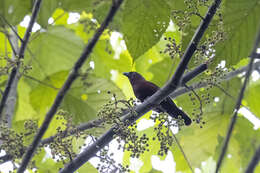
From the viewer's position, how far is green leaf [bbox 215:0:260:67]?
6.36 ft

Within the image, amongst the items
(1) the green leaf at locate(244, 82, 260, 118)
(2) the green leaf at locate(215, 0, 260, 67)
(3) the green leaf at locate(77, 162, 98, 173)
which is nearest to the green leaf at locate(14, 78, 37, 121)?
(3) the green leaf at locate(77, 162, 98, 173)

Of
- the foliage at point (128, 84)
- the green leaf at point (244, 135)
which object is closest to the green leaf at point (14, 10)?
the foliage at point (128, 84)

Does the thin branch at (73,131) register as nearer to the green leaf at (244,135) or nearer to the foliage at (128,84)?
the foliage at (128,84)

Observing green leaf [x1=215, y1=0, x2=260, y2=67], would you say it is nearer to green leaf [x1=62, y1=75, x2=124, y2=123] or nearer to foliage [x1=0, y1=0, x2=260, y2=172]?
foliage [x1=0, y1=0, x2=260, y2=172]

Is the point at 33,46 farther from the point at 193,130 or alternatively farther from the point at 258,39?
the point at 258,39

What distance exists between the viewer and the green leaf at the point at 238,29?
194 cm

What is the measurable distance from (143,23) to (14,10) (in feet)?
3.22

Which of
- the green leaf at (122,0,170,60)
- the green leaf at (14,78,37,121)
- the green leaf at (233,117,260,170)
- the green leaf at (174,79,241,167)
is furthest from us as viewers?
the green leaf at (14,78,37,121)

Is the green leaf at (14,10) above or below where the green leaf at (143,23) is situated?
above

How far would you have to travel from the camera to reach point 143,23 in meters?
2.06

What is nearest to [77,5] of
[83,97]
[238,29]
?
[83,97]

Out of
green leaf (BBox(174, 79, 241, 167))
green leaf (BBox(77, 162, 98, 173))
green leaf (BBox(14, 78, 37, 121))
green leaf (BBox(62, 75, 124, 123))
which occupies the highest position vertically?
green leaf (BBox(14, 78, 37, 121))

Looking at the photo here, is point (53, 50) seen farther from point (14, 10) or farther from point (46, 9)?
point (14, 10)

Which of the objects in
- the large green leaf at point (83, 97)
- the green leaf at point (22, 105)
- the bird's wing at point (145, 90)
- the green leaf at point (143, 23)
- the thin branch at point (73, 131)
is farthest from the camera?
the bird's wing at point (145, 90)
